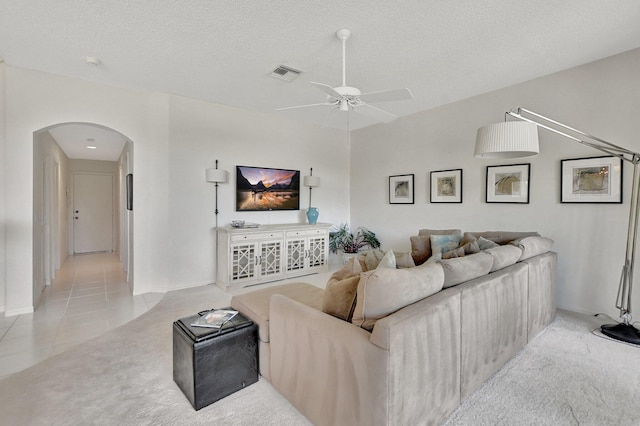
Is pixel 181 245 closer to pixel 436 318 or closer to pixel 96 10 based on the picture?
pixel 96 10

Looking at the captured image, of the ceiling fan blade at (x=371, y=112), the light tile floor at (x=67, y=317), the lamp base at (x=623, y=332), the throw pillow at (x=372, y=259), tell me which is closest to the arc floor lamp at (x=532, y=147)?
the lamp base at (x=623, y=332)

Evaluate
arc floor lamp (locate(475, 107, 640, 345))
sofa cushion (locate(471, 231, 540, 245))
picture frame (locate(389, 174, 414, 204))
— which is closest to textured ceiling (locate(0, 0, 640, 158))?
arc floor lamp (locate(475, 107, 640, 345))

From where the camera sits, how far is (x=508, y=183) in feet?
13.2

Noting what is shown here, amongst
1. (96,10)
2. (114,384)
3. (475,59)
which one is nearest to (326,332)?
(114,384)

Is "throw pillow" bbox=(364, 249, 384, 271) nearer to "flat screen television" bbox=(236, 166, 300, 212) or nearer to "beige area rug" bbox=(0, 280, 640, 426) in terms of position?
"beige area rug" bbox=(0, 280, 640, 426)

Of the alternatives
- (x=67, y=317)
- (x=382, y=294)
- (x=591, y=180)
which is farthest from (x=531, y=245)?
(x=67, y=317)

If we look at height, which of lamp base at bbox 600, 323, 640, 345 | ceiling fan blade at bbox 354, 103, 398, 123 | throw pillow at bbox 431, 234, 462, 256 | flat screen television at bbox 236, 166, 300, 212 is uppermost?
ceiling fan blade at bbox 354, 103, 398, 123

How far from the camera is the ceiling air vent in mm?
3373

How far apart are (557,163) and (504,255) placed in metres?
2.07

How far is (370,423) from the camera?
4.48 ft

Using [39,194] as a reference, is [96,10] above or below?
above

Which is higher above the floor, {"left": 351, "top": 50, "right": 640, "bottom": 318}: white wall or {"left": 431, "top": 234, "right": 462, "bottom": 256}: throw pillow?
{"left": 351, "top": 50, "right": 640, "bottom": 318}: white wall

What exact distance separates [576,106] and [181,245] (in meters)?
5.36

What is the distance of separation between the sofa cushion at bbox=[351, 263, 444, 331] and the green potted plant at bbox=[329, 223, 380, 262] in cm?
412
